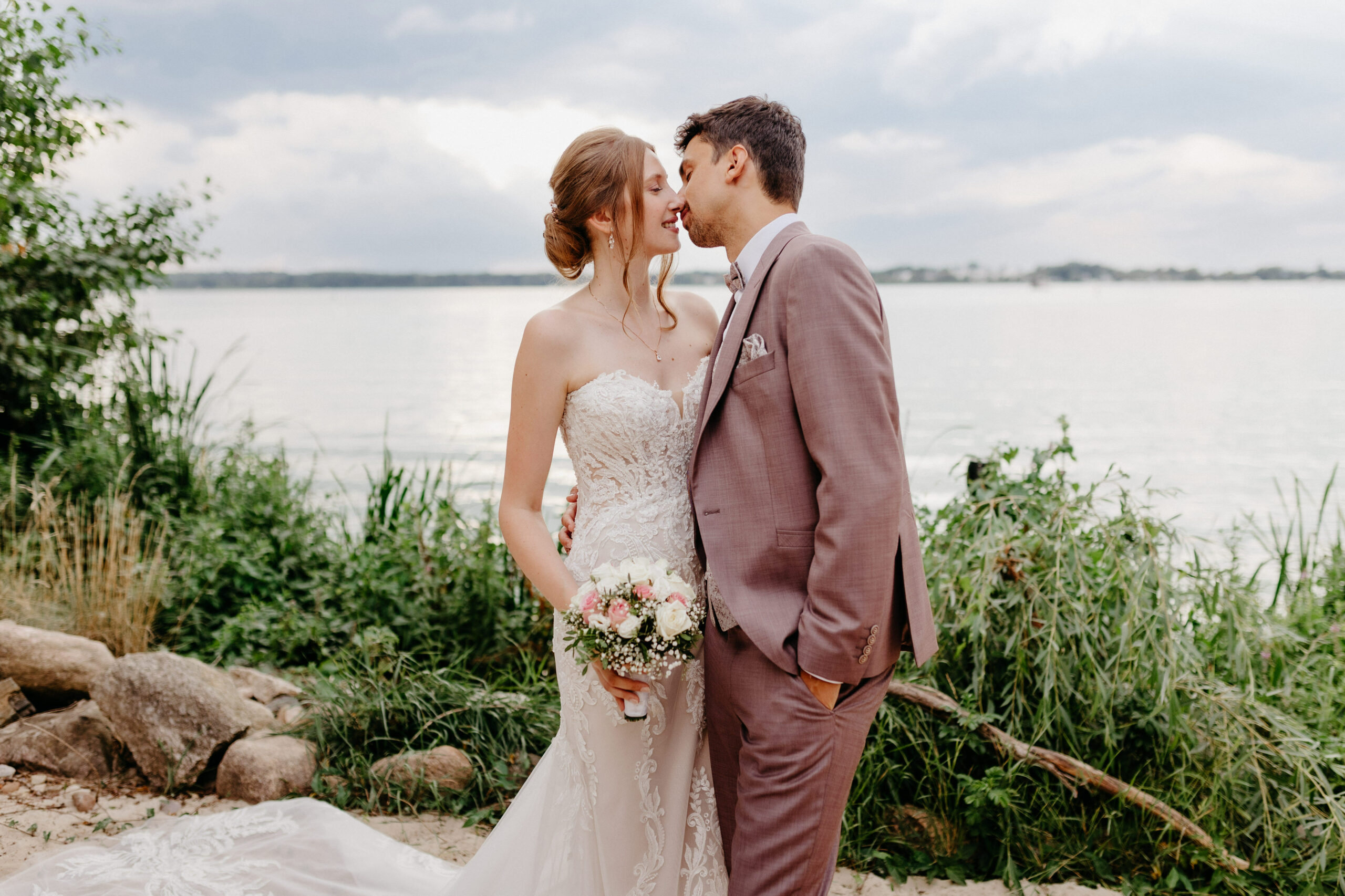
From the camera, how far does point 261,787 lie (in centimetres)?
403

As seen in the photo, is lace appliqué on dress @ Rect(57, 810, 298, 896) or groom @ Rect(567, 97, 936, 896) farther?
lace appliqué on dress @ Rect(57, 810, 298, 896)

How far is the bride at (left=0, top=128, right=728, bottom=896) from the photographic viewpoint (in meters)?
2.66

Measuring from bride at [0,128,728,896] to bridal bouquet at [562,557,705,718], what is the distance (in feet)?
0.73

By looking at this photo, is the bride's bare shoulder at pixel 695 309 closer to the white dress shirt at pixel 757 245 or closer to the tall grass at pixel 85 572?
the white dress shirt at pixel 757 245

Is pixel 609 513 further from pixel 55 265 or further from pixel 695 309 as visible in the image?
pixel 55 265

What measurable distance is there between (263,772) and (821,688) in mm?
2987

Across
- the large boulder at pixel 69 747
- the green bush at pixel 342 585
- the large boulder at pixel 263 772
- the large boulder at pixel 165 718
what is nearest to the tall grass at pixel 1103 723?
the green bush at pixel 342 585

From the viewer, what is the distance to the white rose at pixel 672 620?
212 cm

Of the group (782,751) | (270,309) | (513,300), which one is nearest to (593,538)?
(782,751)

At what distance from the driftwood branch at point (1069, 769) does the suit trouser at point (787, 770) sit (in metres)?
1.23

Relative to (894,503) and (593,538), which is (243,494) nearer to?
(593,538)

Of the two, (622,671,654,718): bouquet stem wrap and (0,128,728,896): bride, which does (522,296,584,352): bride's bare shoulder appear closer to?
(0,128,728,896): bride

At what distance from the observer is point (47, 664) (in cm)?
450

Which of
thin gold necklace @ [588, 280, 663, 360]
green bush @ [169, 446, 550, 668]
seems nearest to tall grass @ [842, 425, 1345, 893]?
thin gold necklace @ [588, 280, 663, 360]
